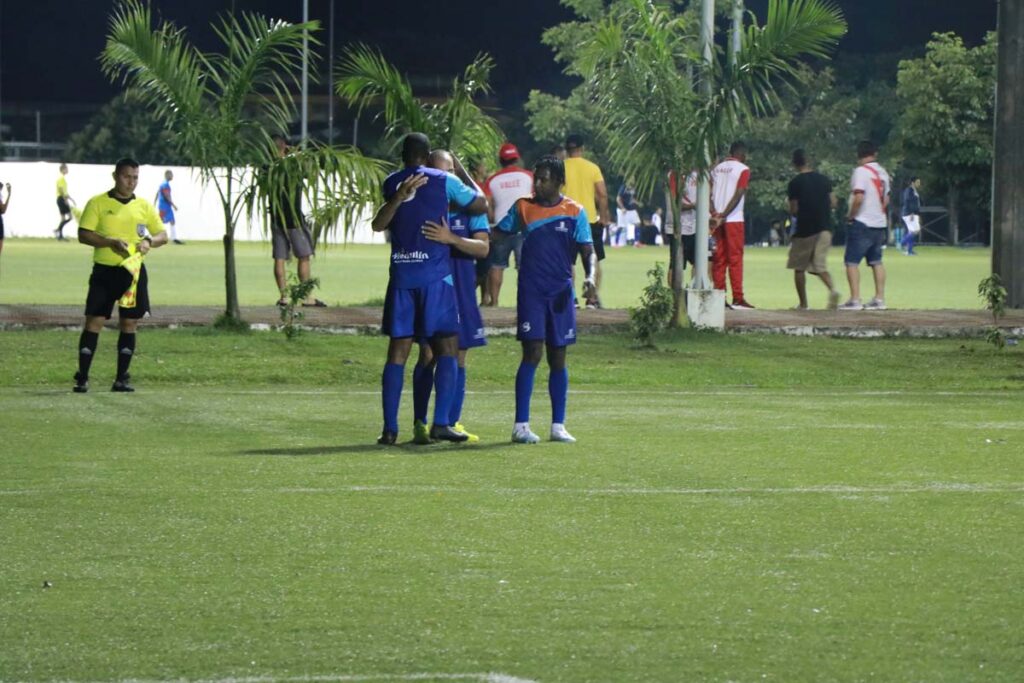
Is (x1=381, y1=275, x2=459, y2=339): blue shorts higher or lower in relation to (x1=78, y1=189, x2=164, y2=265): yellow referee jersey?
lower

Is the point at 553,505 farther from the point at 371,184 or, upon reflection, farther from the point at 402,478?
the point at 371,184

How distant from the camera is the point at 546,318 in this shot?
11.4m

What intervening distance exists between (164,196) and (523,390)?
1403 inches

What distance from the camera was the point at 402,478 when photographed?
9766 millimetres

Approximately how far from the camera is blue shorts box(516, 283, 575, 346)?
37.1 ft

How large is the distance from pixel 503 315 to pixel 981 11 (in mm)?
59221

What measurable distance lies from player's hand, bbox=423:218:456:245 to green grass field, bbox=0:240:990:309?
1330cm

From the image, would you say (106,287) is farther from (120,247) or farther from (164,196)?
(164,196)

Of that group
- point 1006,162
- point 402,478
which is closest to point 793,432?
point 402,478

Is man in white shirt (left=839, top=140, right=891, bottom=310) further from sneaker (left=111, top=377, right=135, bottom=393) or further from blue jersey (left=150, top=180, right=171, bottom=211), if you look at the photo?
blue jersey (left=150, top=180, right=171, bottom=211)

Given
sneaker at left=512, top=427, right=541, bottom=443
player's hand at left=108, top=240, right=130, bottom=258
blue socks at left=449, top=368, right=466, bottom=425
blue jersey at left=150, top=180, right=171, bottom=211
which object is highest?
blue jersey at left=150, top=180, right=171, bottom=211

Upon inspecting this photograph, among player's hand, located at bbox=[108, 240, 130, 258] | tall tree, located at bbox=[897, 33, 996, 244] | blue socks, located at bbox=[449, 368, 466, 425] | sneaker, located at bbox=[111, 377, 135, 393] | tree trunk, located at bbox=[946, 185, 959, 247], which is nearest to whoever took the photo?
blue socks, located at bbox=[449, 368, 466, 425]

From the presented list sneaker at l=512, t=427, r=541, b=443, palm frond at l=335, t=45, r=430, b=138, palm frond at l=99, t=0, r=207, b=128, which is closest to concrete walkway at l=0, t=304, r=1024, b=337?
palm frond at l=335, t=45, r=430, b=138

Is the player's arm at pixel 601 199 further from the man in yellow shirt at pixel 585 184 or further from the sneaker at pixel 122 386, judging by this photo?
the sneaker at pixel 122 386
